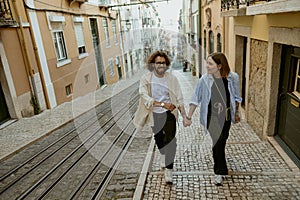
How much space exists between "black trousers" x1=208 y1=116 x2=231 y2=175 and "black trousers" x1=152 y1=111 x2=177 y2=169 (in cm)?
54

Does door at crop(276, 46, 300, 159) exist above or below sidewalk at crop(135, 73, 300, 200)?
above

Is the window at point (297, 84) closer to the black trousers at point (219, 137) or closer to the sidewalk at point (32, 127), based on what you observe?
the black trousers at point (219, 137)

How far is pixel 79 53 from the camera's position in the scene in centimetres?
1286

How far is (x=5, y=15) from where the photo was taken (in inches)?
293

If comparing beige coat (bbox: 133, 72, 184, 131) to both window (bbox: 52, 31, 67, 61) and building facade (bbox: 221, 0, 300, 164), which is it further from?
window (bbox: 52, 31, 67, 61)

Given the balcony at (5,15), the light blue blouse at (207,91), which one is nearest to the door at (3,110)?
the balcony at (5,15)

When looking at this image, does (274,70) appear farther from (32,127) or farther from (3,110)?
(3,110)

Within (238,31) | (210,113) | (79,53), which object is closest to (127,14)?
(79,53)

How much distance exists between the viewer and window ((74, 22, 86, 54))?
1240cm

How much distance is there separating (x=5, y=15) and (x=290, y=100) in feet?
29.0

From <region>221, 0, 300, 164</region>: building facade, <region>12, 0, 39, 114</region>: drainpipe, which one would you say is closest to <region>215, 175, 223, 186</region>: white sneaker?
<region>221, 0, 300, 164</region>: building facade

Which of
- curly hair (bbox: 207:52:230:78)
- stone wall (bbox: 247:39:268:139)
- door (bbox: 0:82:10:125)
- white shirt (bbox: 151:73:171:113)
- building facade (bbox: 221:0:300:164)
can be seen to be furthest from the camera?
door (bbox: 0:82:10:125)

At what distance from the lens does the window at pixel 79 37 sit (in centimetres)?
1240

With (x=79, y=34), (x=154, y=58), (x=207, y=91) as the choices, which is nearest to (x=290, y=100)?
(x=207, y=91)
